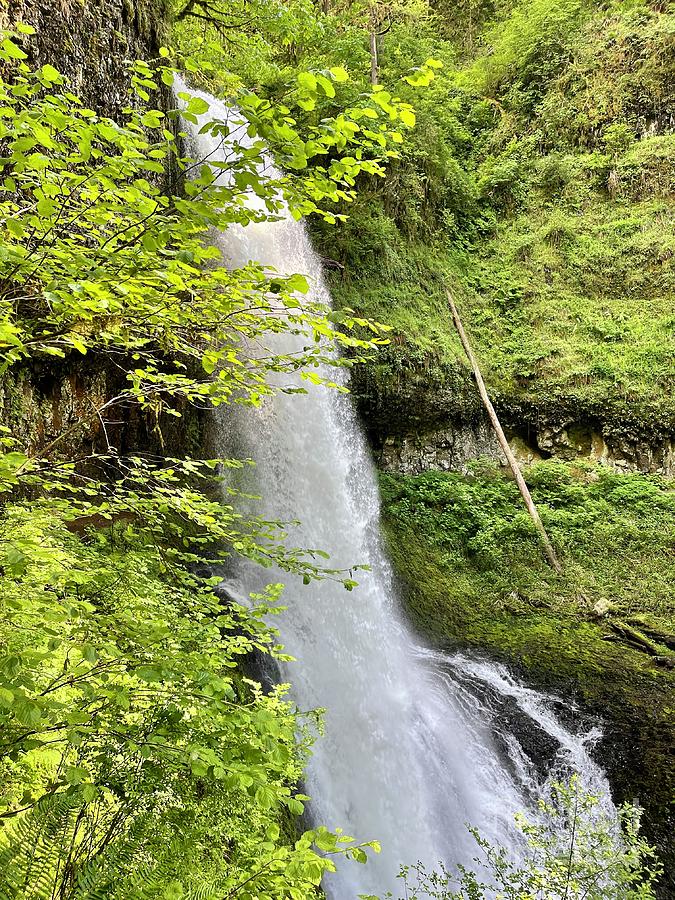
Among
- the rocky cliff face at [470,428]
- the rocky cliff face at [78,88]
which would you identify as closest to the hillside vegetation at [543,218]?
the rocky cliff face at [470,428]

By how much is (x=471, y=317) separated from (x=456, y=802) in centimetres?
1005

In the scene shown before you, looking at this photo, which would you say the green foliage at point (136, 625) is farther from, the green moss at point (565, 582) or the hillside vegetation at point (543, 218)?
the hillside vegetation at point (543, 218)

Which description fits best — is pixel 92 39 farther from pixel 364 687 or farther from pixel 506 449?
pixel 506 449

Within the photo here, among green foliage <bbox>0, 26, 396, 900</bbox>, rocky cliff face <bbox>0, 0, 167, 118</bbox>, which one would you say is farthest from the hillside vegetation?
green foliage <bbox>0, 26, 396, 900</bbox>

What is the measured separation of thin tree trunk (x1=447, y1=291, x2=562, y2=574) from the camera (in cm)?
907

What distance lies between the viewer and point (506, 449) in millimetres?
10164

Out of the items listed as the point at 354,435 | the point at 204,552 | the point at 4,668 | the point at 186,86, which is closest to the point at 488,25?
the point at 186,86

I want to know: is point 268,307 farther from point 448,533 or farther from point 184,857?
point 448,533

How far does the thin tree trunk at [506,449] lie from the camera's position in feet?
29.8

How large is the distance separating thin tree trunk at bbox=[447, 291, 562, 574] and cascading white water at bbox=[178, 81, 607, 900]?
9.16 ft

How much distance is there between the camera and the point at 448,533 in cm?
968

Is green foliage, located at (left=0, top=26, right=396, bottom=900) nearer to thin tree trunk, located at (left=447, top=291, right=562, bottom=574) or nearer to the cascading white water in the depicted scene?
the cascading white water

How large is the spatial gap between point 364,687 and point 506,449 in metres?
5.96

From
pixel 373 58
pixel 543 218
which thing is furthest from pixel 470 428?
pixel 373 58
